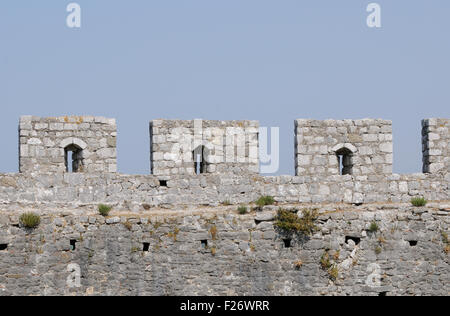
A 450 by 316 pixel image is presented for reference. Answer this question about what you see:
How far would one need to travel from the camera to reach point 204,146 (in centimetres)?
A: 2739

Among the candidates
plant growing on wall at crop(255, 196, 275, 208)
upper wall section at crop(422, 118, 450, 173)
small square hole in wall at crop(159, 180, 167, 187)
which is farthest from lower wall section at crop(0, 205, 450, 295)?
upper wall section at crop(422, 118, 450, 173)

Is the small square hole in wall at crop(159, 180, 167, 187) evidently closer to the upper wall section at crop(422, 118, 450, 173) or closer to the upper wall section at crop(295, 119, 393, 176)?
the upper wall section at crop(295, 119, 393, 176)

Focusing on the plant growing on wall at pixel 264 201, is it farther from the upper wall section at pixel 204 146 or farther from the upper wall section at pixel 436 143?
the upper wall section at pixel 436 143

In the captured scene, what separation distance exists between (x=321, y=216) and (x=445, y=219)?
2885mm

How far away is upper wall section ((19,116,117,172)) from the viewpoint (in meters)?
26.7

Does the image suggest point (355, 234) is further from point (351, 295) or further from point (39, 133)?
point (39, 133)

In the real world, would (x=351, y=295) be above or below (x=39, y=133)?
below

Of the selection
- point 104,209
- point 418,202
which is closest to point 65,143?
point 104,209

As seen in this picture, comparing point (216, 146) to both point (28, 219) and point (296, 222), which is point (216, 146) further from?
point (28, 219)

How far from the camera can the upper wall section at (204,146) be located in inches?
1067

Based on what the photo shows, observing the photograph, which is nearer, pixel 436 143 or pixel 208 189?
pixel 208 189

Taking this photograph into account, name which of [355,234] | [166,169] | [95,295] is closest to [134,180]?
[166,169]

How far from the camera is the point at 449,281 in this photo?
2705 cm

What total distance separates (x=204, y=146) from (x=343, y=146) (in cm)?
325
